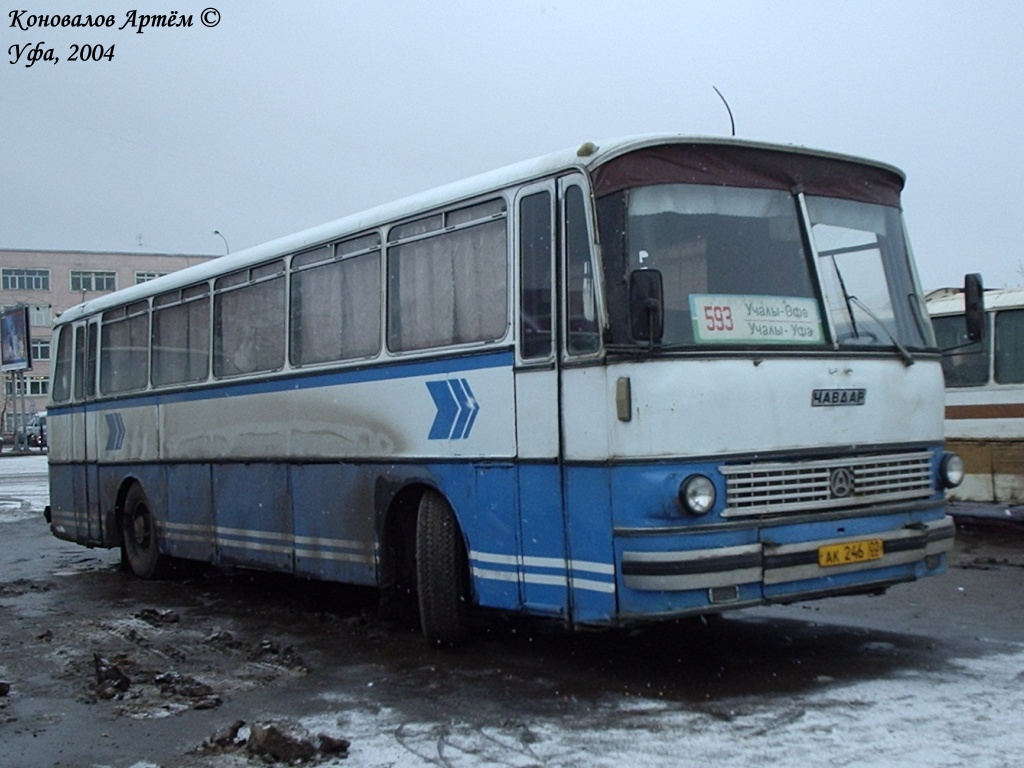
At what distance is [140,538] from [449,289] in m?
7.34

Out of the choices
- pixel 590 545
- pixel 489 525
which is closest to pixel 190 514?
pixel 489 525

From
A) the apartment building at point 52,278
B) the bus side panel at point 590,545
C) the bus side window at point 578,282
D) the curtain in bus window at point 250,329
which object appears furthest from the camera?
the apartment building at point 52,278

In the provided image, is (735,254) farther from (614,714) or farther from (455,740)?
(455,740)

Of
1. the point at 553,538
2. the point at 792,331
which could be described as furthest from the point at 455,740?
the point at 792,331

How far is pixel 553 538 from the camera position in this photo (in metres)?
8.14

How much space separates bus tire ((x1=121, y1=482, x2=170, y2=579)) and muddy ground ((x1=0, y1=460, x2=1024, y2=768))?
1796 millimetres

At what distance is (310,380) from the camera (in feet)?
36.9

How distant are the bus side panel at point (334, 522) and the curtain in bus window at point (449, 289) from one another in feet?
4.14

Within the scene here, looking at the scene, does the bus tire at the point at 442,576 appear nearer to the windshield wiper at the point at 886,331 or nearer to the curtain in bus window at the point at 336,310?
the curtain in bus window at the point at 336,310

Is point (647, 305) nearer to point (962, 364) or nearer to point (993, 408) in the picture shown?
point (993, 408)

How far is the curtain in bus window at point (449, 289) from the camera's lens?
8.91 metres

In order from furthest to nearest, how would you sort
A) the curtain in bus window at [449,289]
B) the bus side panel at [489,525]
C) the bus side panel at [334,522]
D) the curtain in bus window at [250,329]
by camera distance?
the curtain in bus window at [250,329] → the bus side panel at [334,522] → the curtain in bus window at [449,289] → the bus side panel at [489,525]

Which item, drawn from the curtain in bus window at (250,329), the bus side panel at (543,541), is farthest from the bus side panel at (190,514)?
the bus side panel at (543,541)

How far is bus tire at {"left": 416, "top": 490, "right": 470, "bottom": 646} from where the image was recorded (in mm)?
9258
